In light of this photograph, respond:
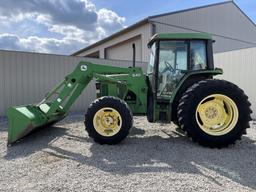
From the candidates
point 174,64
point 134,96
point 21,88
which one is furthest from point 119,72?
point 21,88

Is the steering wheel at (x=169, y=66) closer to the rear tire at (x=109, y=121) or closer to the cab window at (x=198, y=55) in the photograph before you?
the cab window at (x=198, y=55)

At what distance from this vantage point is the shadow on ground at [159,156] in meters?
4.22

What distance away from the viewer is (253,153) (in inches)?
201

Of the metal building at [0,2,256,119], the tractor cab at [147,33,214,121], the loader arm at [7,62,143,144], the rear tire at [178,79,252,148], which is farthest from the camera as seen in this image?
the metal building at [0,2,256,119]

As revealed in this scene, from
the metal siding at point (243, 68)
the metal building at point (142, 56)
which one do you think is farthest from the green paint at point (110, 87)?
the metal building at point (142, 56)

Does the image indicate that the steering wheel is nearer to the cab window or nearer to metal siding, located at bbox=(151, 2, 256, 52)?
the cab window

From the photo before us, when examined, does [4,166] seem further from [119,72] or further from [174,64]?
[174,64]

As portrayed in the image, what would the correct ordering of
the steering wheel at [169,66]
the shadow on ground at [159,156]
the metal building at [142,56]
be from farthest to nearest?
the metal building at [142,56]
the steering wheel at [169,66]
the shadow on ground at [159,156]

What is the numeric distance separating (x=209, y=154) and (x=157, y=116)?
4.45ft

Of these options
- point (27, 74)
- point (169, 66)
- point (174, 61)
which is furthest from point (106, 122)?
point (27, 74)

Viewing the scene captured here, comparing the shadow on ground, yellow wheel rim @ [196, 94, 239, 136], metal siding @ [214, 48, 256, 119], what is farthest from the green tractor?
metal siding @ [214, 48, 256, 119]

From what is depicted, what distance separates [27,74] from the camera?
10891mm

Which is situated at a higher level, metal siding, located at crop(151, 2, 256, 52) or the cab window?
metal siding, located at crop(151, 2, 256, 52)

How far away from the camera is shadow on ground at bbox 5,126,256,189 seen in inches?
166
